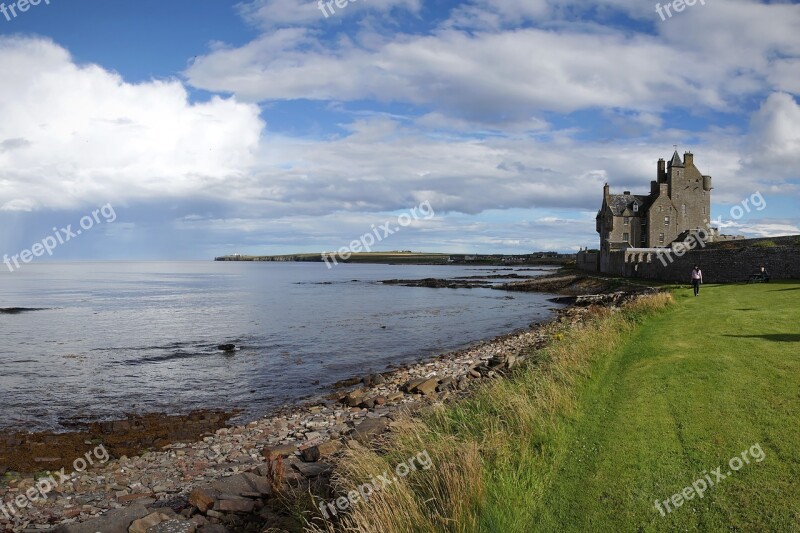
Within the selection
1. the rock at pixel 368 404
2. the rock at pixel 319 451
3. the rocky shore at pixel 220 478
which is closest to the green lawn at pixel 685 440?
the rocky shore at pixel 220 478

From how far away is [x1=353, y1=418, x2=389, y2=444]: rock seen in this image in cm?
1108

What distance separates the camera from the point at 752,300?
25.7m

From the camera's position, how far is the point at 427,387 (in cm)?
1766

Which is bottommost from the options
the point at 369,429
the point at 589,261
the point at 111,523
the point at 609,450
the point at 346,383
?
the point at 346,383

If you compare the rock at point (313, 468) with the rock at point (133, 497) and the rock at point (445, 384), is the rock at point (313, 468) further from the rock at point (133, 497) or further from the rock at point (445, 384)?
the rock at point (445, 384)

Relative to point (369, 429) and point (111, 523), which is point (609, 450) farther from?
point (111, 523)

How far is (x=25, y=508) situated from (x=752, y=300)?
27987mm

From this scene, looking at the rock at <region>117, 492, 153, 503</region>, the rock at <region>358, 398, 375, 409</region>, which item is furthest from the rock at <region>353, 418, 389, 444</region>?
the rock at <region>117, 492, 153, 503</region>

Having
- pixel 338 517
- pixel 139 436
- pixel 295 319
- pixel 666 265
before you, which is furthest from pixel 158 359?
pixel 666 265

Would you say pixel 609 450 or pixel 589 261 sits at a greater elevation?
pixel 589 261

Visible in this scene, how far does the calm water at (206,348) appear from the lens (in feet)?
64.0

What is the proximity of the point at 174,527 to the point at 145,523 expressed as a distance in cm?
47

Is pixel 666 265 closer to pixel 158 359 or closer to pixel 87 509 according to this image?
pixel 158 359

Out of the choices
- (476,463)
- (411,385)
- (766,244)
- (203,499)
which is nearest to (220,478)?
(203,499)
